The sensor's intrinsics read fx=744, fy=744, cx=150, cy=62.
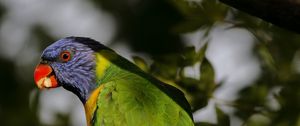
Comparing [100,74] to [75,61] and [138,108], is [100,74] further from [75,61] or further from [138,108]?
[138,108]

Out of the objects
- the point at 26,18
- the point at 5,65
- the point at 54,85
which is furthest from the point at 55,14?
the point at 54,85

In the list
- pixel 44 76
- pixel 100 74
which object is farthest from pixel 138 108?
pixel 44 76

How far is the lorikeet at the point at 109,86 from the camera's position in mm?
2840

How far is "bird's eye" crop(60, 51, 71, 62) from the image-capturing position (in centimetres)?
354

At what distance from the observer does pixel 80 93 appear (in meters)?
3.52

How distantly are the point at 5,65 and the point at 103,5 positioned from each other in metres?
1.24

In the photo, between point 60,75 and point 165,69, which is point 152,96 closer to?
point 165,69

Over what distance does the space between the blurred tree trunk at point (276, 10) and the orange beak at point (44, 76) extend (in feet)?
4.58

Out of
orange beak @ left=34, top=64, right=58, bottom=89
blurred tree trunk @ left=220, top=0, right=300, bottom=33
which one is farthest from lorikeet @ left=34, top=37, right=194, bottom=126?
blurred tree trunk @ left=220, top=0, right=300, bottom=33

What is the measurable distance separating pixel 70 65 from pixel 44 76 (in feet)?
0.50

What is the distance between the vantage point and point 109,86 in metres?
3.11

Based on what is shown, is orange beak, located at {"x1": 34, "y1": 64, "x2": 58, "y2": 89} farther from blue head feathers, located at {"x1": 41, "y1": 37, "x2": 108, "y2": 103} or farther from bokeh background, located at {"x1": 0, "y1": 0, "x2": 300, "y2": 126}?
bokeh background, located at {"x1": 0, "y1": 0, "x2": 300, "y2": 126}

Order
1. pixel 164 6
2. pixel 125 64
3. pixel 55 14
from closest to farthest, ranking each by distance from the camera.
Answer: pixel 125 64 → pixel 164 6 → pixel 55 14

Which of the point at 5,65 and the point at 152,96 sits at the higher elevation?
the point at 152,96
